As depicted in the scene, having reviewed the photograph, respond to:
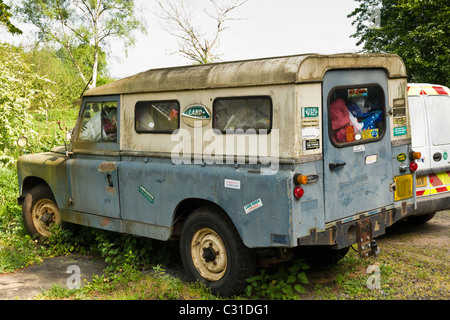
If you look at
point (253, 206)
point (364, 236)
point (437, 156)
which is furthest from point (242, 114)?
point (437, 156)

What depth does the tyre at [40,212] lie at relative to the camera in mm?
7543

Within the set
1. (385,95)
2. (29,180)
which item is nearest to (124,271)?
(29,180)

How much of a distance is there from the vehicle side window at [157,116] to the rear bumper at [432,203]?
3738 millimetres

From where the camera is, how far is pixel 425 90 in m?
7.31

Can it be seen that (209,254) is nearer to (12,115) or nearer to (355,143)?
(355,143)

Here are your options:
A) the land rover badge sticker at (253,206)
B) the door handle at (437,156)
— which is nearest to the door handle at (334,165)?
the land rover badge sticker at (253,206)

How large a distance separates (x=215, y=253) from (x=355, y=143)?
1.87 metres

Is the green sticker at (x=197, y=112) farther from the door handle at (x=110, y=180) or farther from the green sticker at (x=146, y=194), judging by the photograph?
the door handle at (x=110, y=180)

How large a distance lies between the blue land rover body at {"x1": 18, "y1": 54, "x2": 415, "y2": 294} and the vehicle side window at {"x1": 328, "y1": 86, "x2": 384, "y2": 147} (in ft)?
0.04

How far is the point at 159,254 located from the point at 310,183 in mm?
2643

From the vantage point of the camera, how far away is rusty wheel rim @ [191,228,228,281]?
17.0 ft

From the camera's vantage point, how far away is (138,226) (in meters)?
5.93

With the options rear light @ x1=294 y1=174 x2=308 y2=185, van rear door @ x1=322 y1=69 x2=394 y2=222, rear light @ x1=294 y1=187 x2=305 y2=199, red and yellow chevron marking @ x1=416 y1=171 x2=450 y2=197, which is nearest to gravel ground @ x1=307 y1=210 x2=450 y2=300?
red and yellow chevron marking @ x1=416 y1=171 x2=450 y2=197
